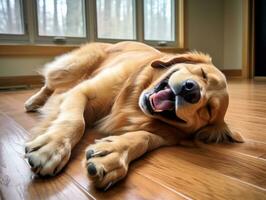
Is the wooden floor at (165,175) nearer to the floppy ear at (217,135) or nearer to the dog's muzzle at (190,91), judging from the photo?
the floppy ear at (217,135)

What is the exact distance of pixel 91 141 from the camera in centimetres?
107

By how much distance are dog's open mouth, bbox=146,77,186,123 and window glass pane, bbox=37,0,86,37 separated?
9.49 feet

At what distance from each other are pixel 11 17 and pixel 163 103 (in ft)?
9.70

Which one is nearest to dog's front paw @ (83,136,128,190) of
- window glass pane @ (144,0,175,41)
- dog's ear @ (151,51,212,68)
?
dog's ear @ (151,51,212,68)

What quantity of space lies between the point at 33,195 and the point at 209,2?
5.06 m

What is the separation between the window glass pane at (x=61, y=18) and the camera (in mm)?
3604

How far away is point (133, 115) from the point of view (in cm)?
117

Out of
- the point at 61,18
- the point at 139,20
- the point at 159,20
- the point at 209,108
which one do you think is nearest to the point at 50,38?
the point at 61,18

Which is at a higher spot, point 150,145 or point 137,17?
point 137,17

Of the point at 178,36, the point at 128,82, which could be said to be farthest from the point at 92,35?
the point at 128,82

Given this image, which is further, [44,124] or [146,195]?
[44,124]

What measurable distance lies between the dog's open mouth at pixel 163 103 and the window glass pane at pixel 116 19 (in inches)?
123

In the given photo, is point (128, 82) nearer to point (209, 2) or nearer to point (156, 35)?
point (156, 35)

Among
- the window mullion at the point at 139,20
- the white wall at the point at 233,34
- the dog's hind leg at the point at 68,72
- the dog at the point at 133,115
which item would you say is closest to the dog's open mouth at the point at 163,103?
the dog at the point at 133,115
